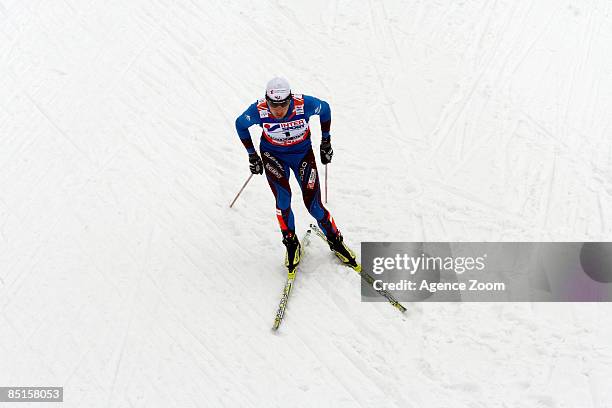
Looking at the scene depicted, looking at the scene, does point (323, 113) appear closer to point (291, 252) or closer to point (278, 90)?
point (278, 90)

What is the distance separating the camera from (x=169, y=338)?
611 centimetres

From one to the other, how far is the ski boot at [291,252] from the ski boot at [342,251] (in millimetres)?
391

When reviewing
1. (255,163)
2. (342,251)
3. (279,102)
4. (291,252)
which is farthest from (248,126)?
(342,251)

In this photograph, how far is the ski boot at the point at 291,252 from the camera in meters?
6.50

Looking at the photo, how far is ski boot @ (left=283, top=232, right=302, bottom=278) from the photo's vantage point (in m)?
6.50

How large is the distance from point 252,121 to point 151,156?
3010mm

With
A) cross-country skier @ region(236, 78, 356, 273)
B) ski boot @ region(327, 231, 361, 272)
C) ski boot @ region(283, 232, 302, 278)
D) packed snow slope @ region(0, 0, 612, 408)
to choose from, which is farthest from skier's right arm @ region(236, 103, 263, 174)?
packed snow slope @ region(0, 0, 612, 408)

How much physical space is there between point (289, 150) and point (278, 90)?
828 mm

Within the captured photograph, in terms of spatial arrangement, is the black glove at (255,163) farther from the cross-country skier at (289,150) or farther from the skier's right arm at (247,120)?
the skier's right arm at (247,120)

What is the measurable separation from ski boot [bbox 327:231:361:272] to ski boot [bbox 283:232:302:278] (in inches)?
15.4

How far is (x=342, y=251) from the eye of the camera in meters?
6.59

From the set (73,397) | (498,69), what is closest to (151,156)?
(73,397)

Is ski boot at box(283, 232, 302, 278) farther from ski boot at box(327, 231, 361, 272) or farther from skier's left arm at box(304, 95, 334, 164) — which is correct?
skier's left arm at box(304, 95, 334, 164)

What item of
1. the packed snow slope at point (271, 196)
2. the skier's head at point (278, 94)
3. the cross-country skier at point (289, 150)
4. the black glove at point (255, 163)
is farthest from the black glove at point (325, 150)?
the packed snow slope at point (271, 196)
